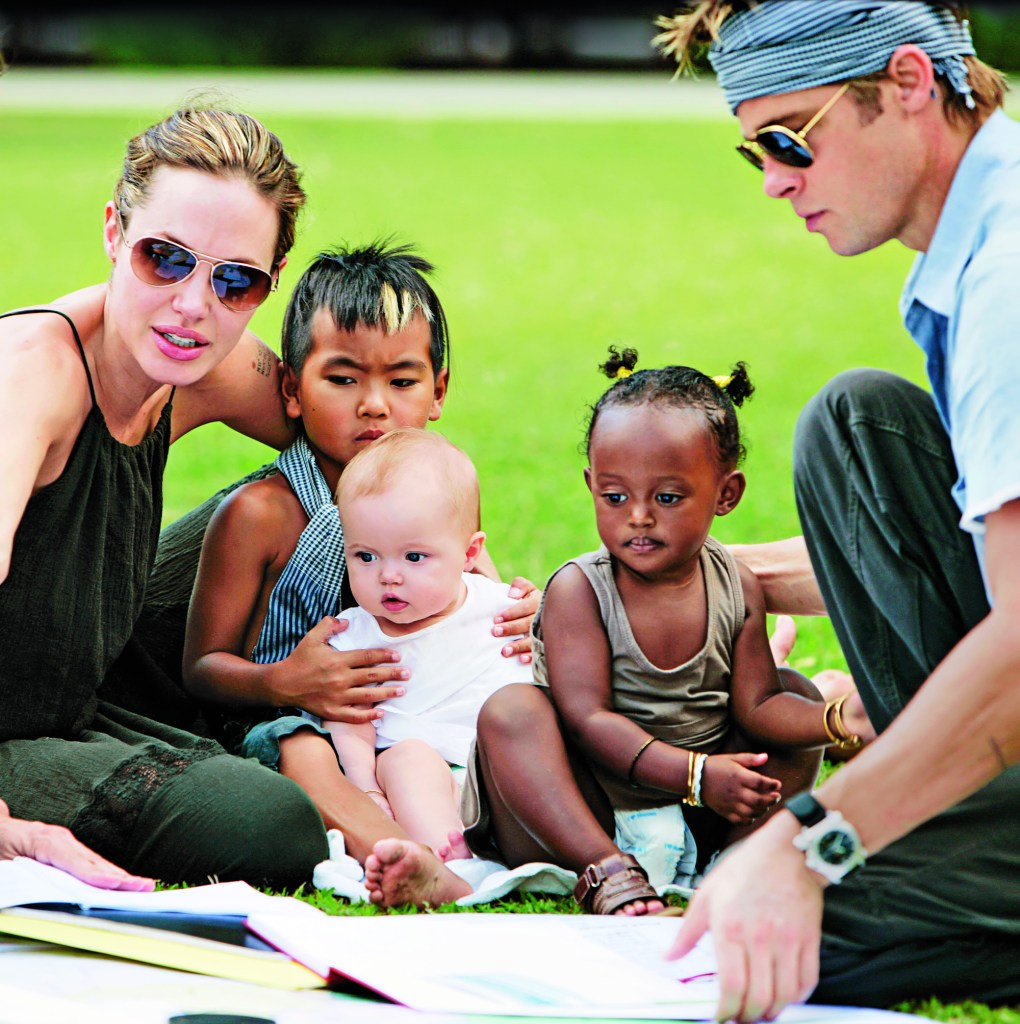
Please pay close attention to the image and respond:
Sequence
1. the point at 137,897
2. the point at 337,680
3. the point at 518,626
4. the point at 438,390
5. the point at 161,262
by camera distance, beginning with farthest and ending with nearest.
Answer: the point at 438,390, the point at 518,626, the point at 337,680, the point at 161,262, the point at 137,897

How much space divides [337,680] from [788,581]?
1.05 metres

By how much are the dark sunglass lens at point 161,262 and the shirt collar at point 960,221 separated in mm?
1509

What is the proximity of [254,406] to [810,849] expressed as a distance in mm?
2242

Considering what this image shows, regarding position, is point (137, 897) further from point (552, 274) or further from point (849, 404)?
point (552, 274)

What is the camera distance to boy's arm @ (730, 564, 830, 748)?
123 inches

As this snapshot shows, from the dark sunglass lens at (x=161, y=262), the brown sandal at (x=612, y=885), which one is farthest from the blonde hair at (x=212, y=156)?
the brown sandal at (x=612, y=885)

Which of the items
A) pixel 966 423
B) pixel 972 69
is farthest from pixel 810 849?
pixel 972 69

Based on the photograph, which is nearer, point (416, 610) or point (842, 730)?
point (842, 730)

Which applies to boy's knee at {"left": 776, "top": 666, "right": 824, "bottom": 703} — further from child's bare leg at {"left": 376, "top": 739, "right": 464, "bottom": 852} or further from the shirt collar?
the shirt collar

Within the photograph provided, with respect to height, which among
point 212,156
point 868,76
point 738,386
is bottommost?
point 738,386

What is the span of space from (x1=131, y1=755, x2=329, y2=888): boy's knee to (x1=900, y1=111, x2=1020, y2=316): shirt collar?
5.11 feet

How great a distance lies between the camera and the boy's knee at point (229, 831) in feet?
10.2

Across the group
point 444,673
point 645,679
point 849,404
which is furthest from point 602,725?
point 849,404

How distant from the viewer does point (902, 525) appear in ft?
8.85
